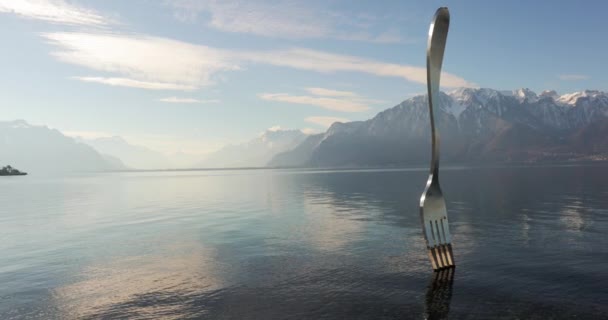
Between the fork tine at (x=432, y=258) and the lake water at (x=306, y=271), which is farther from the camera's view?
the fork tine at (x=432, y=258)

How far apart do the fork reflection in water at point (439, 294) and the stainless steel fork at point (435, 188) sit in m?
0.64

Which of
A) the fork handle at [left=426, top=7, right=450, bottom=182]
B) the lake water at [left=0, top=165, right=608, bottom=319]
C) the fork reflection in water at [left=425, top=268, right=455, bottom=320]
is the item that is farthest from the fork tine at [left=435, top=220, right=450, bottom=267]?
the fork handle at [left=426, top=7, right=450, bottom=182]

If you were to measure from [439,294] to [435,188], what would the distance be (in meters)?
6.00

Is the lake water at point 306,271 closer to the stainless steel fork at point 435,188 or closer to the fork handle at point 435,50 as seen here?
the stainless steel fork at point 435,188

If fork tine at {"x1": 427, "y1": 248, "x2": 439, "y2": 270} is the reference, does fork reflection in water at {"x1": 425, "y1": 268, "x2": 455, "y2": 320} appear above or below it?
below

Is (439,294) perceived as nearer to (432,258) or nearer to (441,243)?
(432,258)

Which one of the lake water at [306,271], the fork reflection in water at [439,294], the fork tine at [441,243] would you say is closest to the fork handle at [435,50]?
the fork tine at [441,243]

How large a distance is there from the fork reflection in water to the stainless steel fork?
64 centimetres

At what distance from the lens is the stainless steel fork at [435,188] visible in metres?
21.5

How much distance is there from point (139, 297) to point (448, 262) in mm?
19027

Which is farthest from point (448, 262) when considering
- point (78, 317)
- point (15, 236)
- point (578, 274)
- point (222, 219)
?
point (15, 236)

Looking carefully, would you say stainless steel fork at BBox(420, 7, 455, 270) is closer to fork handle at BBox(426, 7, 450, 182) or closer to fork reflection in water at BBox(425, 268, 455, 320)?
fork handle at BBox(426, 7, 450, 182)

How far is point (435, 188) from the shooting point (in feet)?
78.3

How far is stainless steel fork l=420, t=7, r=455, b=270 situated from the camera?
21500mm
